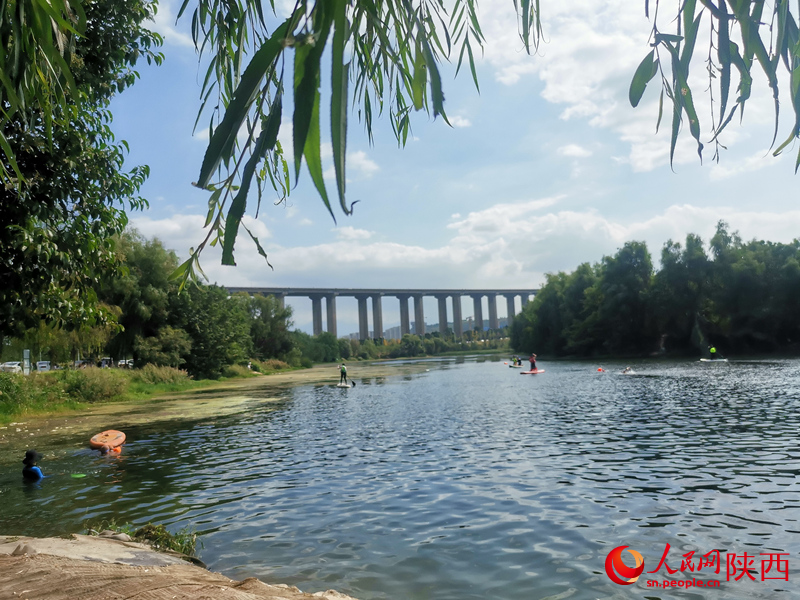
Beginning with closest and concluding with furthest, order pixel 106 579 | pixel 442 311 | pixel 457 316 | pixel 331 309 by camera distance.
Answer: pixel 106 579 → pixel 331 309 → pixel 442 311 → pixel 457 316

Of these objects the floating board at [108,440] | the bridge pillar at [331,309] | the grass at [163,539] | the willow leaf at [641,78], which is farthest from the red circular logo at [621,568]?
the bridge pillar at [331,309]

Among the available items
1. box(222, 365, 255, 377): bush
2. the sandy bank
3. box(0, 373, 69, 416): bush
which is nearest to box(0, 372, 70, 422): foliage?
box(0, 373, 69, 416): bush

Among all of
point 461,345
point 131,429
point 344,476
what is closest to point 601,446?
point 344,476

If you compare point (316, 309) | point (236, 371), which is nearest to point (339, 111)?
point (236, 371)

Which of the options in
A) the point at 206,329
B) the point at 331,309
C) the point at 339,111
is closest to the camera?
the point at 339,111

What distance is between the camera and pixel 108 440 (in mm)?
14203

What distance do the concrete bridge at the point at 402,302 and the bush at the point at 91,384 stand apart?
77808 mm

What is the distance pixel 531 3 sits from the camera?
2.67 meters

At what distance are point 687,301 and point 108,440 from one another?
61.7 meters

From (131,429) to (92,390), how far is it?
11.3m

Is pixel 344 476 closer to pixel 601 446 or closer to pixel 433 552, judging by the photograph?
pixel 433 552

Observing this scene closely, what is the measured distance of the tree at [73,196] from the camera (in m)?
9.26

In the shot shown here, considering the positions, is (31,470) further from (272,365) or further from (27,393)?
(272,365)

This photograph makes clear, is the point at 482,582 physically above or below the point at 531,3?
below
